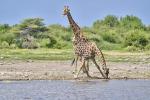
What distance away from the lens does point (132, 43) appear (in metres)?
60.6

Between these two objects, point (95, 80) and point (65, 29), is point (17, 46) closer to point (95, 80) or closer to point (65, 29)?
point (65, 29)

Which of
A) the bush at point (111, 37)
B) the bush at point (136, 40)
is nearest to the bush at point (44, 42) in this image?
the bush at point (136, 40)

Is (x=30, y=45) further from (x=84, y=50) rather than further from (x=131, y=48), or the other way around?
(x=84, y=50)

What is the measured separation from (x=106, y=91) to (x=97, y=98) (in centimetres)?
238

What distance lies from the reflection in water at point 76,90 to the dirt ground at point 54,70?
1.54 meters

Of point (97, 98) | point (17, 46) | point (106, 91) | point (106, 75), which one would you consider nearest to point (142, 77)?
point (106, 75)

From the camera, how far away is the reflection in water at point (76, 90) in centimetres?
2242

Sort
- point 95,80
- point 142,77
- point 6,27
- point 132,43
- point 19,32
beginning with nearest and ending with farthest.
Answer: point 95,80
point 142,77
point 132,43
point 19,32
point 6,27

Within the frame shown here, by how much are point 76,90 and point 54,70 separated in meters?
8.36

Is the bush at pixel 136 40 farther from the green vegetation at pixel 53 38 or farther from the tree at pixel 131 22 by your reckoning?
the tree at pixel 131 22

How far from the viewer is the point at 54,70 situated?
32906 mm

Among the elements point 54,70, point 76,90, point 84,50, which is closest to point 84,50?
point 84,50

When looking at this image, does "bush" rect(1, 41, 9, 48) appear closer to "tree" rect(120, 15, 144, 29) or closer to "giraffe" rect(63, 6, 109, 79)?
"giraffe" rect(63, 6, 109, 79)

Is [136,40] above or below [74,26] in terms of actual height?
below
